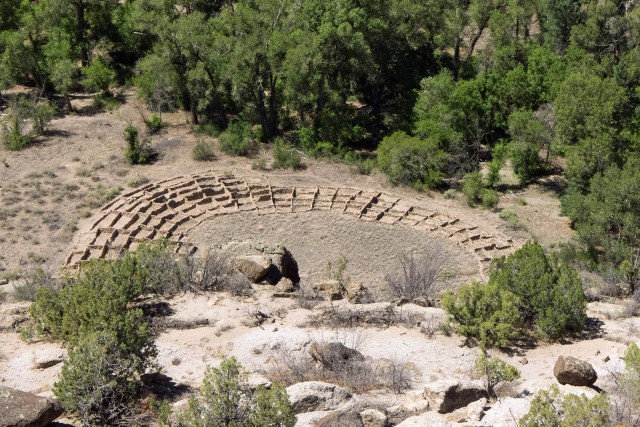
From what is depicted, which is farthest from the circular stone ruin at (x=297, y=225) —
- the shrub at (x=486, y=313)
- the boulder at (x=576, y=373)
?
the boulder at (x=576, y=373)

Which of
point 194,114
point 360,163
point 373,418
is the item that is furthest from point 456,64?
point 373,418

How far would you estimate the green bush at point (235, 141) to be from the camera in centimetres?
3303

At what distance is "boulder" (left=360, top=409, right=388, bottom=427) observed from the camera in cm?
1209

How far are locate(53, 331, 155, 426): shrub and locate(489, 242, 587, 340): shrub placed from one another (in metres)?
8.56

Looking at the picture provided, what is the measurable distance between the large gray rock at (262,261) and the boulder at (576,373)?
10.3m

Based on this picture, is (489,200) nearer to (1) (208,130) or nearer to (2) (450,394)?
(1) (208,130)

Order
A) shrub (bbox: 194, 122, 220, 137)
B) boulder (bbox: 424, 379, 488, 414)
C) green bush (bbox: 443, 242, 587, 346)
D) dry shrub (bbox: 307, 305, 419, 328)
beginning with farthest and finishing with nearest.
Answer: shrub (bbox: 194, 122, 220, 137), dry shrub (bbox: 307, 305, 419, 328), green bush (bbox: 443, 242, 587, 346), boulder (bbox: 424, 379, 488, 414)

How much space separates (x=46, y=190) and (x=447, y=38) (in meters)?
21.4

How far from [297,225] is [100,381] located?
16.4 m

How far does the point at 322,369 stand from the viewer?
48.6 ft

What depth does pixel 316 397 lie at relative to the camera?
492 inches

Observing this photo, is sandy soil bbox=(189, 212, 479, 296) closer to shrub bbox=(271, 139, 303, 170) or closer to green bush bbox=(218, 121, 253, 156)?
shrub bbox=(271, 139, 303, 170)

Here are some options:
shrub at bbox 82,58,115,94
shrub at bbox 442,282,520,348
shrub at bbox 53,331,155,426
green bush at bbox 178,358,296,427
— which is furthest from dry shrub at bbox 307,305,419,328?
shrub at bbox 82,58,115,94

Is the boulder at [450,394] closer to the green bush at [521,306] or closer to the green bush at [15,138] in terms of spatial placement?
the green bush at [521,306]
